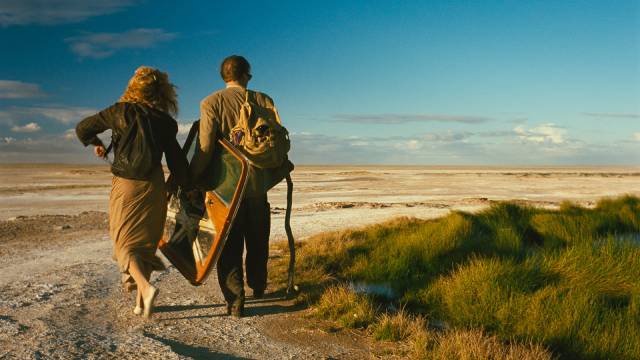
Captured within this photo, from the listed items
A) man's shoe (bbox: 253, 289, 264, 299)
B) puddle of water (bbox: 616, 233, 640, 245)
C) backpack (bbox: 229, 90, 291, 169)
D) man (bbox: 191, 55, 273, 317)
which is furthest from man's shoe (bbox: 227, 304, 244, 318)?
puddle of water (bbox: 616, 233, 640, 245)

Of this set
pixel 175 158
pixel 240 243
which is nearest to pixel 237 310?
pixel 240 243

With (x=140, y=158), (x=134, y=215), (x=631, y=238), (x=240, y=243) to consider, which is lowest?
(x=631, y=238)

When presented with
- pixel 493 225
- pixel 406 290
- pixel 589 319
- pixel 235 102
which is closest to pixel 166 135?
pixel 235 102

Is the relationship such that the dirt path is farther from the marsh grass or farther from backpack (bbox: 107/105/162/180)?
backpack (bbox: 107/105/162/180)

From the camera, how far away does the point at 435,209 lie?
56.1ft

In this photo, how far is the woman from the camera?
482cm

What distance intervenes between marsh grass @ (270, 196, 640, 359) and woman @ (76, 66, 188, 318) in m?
1.67

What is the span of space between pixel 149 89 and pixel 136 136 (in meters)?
0.41

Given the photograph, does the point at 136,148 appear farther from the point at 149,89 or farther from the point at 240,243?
the point at 240,243

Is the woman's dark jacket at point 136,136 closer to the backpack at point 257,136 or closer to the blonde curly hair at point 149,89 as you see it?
the blonde curly hair at point 149,89

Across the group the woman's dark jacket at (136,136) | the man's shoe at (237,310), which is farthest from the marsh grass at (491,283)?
the woman's dark jacket at (136,136)

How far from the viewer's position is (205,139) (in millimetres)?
5043

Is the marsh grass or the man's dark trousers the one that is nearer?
the marsh grass

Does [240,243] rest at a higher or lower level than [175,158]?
lower
